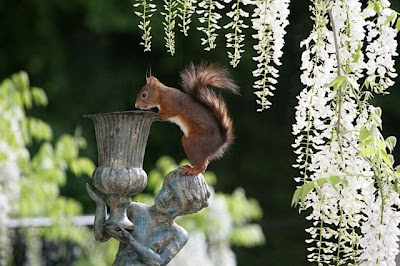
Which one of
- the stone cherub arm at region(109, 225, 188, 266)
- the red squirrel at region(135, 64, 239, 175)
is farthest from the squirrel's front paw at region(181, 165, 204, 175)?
the stone cherub arm at region(109, 225, 188, 266)

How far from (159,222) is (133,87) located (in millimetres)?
4285

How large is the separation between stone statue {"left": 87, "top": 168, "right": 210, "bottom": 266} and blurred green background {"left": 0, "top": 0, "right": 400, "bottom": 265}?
402 cm

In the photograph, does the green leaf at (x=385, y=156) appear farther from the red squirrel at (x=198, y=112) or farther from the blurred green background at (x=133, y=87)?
the blurred green background at (x=133, y=87)

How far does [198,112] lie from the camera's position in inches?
70.6

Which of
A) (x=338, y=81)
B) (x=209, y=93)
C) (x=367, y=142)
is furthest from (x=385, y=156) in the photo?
(x=209, y=93)

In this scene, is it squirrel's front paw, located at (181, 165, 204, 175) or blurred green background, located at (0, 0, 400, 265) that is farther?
blurred green background, located at (0, 0, 400, 265)

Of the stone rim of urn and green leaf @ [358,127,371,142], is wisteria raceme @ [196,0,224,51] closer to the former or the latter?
the stone rim of urn

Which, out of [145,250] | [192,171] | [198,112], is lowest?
[145,250]

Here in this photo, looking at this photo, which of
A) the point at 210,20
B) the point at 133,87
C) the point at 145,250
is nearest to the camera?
the point at 145,250

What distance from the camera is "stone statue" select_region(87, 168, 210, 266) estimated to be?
1.75 m

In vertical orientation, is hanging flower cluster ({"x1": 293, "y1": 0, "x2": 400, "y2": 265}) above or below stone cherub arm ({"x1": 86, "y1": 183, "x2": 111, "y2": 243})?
above

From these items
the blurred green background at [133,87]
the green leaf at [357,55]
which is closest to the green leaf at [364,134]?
the green leaf at [357,55]

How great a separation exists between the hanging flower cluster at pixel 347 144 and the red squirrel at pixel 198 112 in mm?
161

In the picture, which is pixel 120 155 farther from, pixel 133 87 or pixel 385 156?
pixel 133 87
